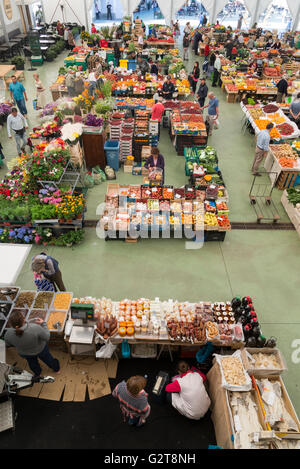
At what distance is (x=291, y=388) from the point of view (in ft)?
17.8

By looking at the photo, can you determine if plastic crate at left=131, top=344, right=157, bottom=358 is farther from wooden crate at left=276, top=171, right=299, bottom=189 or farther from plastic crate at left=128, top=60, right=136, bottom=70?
plastic crate at left=128, top=60, right=136, bottom=70

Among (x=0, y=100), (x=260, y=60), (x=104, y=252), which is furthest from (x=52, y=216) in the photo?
(x=260, y=60)

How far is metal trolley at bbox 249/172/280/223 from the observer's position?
29.0 feet

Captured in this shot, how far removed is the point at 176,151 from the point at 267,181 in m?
3.51

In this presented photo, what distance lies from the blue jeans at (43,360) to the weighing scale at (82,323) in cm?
43

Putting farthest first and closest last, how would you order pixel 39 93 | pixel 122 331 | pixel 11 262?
pixel 39 93 → pixel 122 331 → pixel 11 262

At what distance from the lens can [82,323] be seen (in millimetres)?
5355

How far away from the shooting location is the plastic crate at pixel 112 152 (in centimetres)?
1001

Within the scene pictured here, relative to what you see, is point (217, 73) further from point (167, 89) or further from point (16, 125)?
point (16, 125)

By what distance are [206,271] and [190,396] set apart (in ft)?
10.5

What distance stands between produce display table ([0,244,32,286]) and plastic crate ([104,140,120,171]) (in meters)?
5.60

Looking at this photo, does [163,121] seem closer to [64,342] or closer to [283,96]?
[283,96]

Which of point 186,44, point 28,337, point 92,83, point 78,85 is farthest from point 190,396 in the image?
point 186,44

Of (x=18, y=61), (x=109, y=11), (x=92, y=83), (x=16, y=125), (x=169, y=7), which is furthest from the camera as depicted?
(x=109, y=11)
